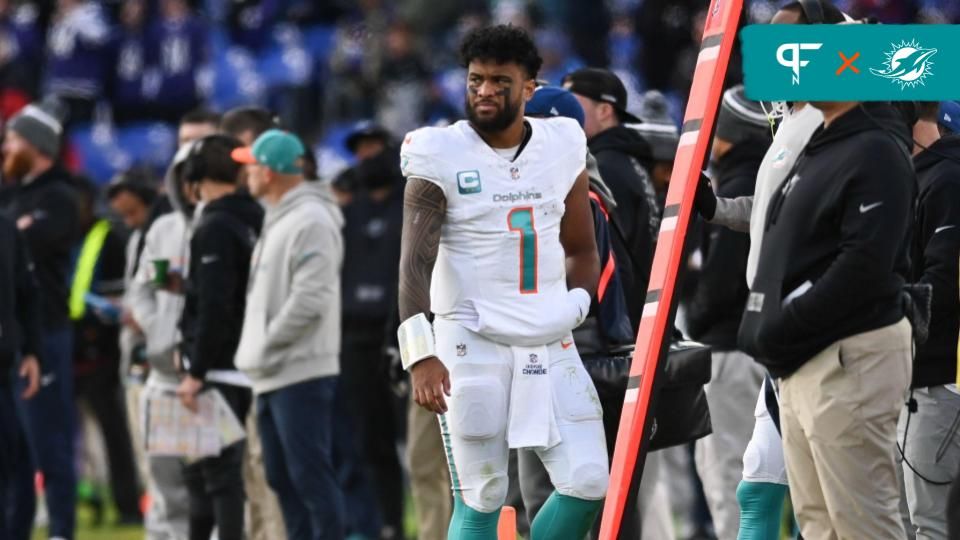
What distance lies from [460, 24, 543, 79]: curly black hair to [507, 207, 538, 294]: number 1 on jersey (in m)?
0.51

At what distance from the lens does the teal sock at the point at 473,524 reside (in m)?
6.64

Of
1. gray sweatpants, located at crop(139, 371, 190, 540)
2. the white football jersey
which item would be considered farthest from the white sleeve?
gray sweatpants, located at crop(139, 371, 190, 540)

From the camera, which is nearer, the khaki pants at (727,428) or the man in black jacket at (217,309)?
the khaki pants at (727,428)

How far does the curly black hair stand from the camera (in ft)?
21.8

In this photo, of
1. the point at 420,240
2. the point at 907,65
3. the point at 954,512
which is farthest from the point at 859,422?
the point at 420,240

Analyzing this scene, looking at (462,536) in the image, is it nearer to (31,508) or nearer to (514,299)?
(514,299)

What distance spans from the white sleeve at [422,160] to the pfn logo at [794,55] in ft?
4.09

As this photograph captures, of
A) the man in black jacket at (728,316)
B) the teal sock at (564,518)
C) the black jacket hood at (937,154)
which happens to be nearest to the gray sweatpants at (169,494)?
the man in black jacket at (728,316)

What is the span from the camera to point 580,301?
6773mm

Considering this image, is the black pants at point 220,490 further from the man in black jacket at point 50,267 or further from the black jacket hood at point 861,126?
the black jacket hood at point 861,126

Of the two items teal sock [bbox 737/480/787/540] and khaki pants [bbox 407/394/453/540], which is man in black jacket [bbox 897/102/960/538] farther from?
khaki pants [bbox 407/394/453/540]

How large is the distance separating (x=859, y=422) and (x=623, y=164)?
2534 millimetres

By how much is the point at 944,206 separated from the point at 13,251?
5000mm

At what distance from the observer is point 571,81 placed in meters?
8.55
